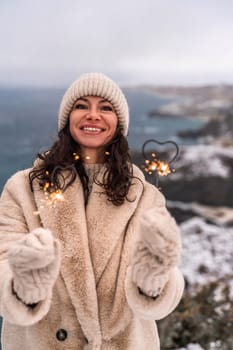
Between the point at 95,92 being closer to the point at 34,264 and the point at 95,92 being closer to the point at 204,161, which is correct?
the point at 34,264

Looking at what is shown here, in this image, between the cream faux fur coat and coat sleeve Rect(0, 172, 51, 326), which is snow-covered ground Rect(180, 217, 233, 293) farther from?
coat sleeve Rect(0, 172, 51, 326)

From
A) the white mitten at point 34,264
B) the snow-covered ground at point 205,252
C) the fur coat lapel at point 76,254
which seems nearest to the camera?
the white mitten at point 34,264

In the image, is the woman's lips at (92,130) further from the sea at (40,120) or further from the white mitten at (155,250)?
the sea at (40,120)

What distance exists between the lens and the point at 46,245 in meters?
1.17

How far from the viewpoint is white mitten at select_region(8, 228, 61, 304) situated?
1154 mm

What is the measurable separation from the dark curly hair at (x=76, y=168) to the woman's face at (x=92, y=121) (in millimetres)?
49

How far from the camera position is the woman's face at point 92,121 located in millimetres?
1689

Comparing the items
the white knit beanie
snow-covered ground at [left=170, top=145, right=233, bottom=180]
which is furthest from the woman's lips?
snow-covered ground at [left=170, top=145, right=233, bottom=180]

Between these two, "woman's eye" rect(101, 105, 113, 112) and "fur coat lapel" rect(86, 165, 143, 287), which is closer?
"fur coat lapel" rect(86, 165, 143, 287)

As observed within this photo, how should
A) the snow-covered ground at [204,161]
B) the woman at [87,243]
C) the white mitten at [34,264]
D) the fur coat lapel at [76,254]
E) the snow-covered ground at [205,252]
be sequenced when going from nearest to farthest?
1. the white mitten at [34,264]
2. the woman at [87,243]
3. the fur coat lapel at [76,254]
4. the snow-covered ground at [205,252]
5. the snow-covered ground at [204,161]

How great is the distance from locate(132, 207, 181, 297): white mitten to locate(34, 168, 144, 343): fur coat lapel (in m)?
0.27

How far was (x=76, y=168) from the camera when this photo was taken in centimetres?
173

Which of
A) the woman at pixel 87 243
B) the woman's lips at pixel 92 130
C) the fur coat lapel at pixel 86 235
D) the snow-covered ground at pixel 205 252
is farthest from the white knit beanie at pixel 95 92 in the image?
the snow-covered ground at pixel 205 252

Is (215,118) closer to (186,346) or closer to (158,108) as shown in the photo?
(158,108)
